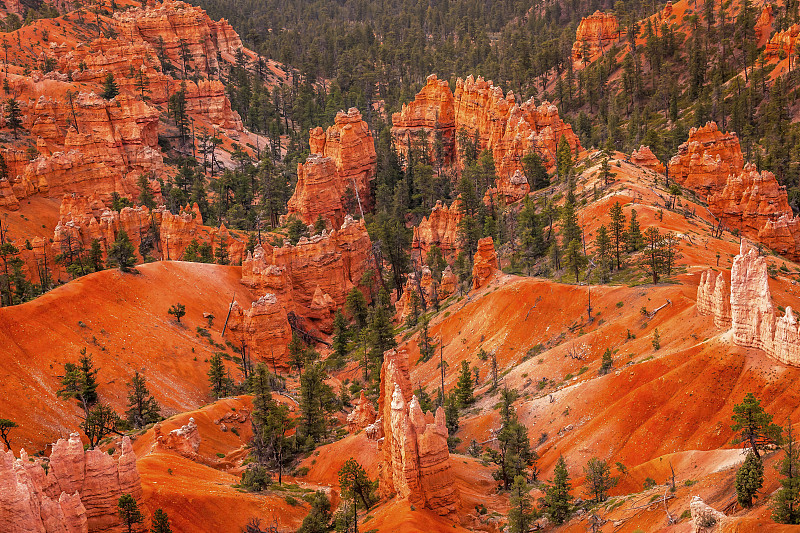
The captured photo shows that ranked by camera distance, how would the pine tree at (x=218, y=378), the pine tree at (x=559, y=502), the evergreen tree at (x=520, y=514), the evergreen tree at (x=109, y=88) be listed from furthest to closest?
the evergreen tree at (x=109, y=88) → the pine tree at (x=218, y=378) → the pine tree at (x=559, y=502) → the evergreen tree at (x=520, y=514)

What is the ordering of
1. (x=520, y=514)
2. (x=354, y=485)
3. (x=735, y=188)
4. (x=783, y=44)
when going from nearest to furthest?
(x=520, y=514), (x=354, y=485), (x=735, y=188), (x=783, y=44)

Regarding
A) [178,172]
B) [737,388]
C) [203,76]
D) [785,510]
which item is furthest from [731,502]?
[203,76]

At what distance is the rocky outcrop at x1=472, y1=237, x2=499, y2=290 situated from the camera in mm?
89000

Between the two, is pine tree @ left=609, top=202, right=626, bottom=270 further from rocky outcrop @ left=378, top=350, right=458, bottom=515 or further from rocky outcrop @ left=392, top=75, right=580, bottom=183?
rocky outcrop @ left=378, top=350, right=458, bottom=515

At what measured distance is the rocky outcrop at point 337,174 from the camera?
119 metres

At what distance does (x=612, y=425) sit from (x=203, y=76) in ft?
441

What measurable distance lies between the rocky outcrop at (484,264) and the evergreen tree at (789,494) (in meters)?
54.1

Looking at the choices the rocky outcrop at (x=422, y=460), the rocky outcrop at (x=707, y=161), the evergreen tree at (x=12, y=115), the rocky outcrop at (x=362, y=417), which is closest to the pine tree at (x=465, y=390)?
the rocky outcrop at (x=362, y=417)

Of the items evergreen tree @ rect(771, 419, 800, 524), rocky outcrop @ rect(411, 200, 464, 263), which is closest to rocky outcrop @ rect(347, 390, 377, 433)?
evergreen tree @ rect(771, 419, 800, 524)

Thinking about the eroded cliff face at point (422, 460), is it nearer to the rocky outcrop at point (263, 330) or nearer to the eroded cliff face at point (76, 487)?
the eroded cliff face at point (76, 487)

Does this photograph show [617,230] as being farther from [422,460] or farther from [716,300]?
[422,460]

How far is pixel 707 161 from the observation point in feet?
344

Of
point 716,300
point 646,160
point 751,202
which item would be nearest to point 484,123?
point 646,160

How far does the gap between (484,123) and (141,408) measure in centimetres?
7867
